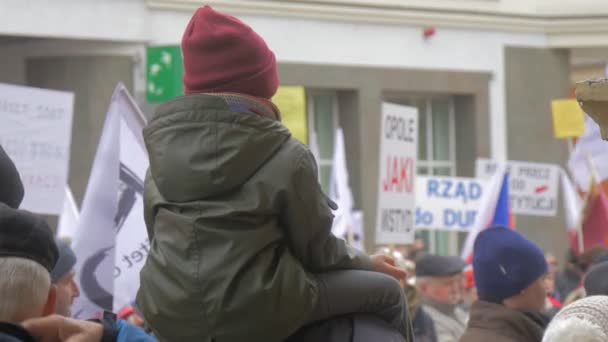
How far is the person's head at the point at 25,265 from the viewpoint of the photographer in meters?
3.68

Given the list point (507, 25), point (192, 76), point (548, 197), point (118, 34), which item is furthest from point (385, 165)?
point (507, 25)

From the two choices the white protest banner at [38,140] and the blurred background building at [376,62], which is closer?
the white protest banner at [38,140]

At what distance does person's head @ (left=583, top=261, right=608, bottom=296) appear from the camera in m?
5.72

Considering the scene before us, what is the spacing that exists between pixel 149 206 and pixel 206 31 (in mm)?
457

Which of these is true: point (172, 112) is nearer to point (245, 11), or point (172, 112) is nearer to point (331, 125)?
point (245, 11)

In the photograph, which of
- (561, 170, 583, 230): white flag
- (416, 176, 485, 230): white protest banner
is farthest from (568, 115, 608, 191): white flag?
(416, 176, 485, 230): white protest banner

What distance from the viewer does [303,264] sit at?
11.9 feet

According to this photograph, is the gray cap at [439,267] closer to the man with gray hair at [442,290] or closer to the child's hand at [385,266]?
the man with gray hair at [442,290]

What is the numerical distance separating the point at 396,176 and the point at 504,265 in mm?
6689

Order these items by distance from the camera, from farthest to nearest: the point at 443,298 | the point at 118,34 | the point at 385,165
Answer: the point at 118,34 < the point at 385,165 < the point at 443,298

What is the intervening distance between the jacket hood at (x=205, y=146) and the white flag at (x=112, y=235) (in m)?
3.06

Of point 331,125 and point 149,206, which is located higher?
point 149,206

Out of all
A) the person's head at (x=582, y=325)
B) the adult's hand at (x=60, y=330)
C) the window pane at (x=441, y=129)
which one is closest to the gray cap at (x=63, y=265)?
the adult's hand at (x=60, y=330)

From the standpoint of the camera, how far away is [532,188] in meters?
17.2
